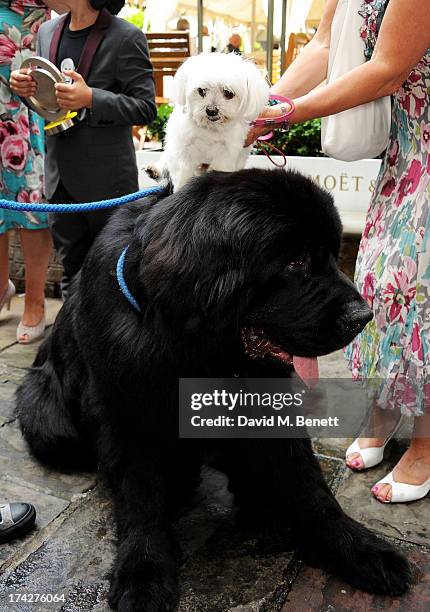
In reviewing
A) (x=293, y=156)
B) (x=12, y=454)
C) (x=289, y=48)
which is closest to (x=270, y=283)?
(x=12, y=454)

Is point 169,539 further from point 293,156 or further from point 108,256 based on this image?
point 293,156

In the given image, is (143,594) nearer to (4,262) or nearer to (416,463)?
(416,463)

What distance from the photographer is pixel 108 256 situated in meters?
1.68

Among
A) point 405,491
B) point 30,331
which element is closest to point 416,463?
point 405,491

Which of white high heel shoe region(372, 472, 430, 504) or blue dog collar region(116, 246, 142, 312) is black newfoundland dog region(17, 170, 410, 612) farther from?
white high heel shoe region(372, 472, 430, 504)

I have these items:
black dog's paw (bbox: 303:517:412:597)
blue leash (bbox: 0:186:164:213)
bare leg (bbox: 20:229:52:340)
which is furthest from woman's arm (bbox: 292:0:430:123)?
bare leg (bbox: 20:229:52:340)

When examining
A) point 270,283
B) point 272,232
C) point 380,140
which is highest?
point 380,140

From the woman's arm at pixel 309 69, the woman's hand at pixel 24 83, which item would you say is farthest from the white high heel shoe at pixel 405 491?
the woman's hand at pixel 24 83

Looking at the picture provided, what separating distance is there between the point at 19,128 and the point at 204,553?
95.3 inches

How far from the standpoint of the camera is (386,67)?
1.67 metres

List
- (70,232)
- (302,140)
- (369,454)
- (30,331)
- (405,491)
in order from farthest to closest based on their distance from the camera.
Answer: (302,140)
(30,331)
(70,232)
(369,454)
(405,491)

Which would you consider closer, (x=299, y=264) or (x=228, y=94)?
(x=299, y=264)

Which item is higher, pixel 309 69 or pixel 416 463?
pixel 309 69

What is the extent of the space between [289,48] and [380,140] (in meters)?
5.55
